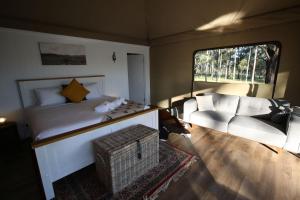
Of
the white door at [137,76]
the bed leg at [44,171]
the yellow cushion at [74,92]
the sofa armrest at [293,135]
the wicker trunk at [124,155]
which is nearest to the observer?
the bed leg at [44,171]

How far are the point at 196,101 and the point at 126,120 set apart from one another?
6.39ft

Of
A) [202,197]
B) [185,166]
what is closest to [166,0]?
[185,166]

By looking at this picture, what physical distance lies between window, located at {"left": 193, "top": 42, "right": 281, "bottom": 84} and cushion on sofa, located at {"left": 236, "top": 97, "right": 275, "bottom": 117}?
0.46m

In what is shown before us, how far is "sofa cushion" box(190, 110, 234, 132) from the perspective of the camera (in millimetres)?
2797

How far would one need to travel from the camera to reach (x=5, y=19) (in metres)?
2.49

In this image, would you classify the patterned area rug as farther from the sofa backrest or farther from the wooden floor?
the sofa backrest

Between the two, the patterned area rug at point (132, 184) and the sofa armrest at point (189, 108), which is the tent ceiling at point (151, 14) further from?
the patterned area rug at point (132, 184)

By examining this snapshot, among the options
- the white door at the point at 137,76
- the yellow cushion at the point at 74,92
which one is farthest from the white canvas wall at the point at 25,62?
the white door at the point at 137,76

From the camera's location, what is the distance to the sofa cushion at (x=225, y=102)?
313cm

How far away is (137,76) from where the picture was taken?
5.28m

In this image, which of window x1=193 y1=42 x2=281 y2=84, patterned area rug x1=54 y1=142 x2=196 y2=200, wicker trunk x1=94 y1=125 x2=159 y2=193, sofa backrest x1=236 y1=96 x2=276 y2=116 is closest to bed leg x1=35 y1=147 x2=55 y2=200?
patterned area rug x1=54 y1=142 x2=196 y2=200

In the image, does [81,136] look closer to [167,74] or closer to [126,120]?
[126,120]

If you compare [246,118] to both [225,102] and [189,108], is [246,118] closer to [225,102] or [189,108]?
[225,102]

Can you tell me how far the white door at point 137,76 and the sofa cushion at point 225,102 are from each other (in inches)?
101
